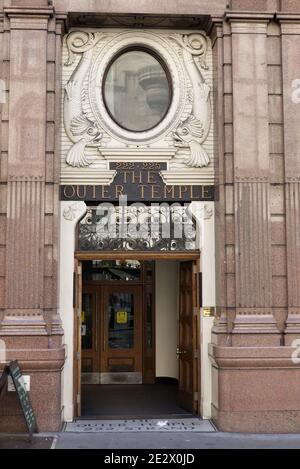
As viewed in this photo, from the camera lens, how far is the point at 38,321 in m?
9.35

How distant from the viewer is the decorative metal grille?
406 inches

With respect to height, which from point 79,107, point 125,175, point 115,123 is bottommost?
point 125,175

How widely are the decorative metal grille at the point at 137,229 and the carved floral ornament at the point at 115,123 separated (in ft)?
2.95

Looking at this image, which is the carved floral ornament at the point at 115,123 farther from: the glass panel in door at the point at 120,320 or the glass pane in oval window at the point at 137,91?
the glass panel in door at the point at 120,320

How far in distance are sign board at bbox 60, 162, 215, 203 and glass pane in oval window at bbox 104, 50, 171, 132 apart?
793 millimetres

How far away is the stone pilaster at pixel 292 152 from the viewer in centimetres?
967

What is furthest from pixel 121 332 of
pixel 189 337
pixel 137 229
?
pixel 137 229

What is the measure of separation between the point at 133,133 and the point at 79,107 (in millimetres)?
1076

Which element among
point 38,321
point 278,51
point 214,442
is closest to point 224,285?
point 214,442

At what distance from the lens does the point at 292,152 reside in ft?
32.4

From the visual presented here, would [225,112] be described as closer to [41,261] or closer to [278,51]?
[278,51]

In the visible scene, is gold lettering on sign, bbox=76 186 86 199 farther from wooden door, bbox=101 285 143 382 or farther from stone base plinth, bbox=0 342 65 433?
wooden door, bbox=101 285 143 382

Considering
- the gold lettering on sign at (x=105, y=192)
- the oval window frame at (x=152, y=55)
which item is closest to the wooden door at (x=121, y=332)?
the gold lettering on sign at (x=105, y=192)

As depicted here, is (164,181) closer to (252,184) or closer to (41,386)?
(252,184)
